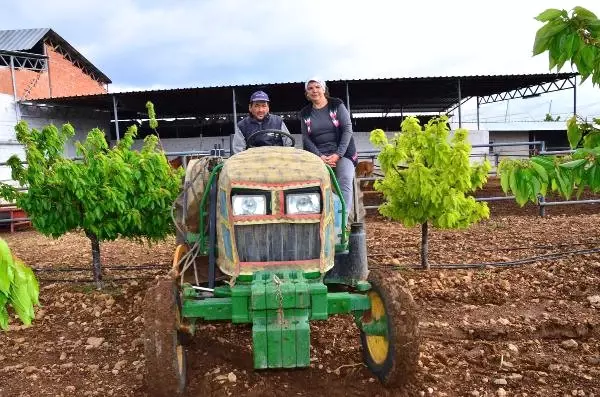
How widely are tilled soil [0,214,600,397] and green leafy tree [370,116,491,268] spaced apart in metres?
0.74

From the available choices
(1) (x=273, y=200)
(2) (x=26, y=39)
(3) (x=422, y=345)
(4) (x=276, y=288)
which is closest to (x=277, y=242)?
(1) (x=273, y=200)

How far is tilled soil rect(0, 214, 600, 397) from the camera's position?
345 cm

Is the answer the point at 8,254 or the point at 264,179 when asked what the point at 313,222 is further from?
the point at 8,254

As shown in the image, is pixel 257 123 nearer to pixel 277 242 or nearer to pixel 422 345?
pixel 277 242

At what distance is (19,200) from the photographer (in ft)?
18.4

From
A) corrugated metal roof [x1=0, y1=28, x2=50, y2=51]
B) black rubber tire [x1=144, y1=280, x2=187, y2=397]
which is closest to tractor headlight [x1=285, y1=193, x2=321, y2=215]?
black rubber tire [x1=144, y1=280, x2=187, y2=397]

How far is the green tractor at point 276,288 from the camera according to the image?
9.81 feet

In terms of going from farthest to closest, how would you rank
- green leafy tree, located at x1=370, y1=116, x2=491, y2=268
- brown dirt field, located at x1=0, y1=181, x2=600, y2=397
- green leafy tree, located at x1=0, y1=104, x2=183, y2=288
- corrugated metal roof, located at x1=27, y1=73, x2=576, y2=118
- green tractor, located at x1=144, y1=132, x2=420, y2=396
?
corrugated metal roof, located at x1=27, y1=73, x2=576, y2=118 < green leafy tree, located at x1=370, y1=116, x2=491, y2=268 < green leafy tree, located at x1=0, y1=104, x2=183, y2=288 < brown dirt field, located at x1=0, y1=181, x2=600, y2=397 < green tractor, located at x1=144, y1=132, x2=420, y2=396

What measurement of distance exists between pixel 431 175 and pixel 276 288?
3.48 metres

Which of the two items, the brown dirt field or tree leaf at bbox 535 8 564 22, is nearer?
tree leaf at bbox 535 8 564 22

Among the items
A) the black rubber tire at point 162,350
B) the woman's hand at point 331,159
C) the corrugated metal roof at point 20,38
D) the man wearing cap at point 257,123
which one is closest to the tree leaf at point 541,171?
the black rubber tire at point 162,350

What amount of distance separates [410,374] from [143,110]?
25814mm

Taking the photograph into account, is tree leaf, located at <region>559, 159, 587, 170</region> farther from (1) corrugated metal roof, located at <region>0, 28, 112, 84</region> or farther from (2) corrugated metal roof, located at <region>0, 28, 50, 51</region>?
(2) corrugated metal roof, located at <region>0, 28, 50, 51</region>

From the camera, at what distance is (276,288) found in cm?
299
